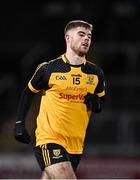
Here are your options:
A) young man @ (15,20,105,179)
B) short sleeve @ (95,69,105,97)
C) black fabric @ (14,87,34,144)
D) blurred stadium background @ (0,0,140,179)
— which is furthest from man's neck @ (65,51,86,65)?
blurred stadium background @ (0,0,140,179)

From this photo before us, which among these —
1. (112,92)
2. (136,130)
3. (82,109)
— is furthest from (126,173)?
(82,109)

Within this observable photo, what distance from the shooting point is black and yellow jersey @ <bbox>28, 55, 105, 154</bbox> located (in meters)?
7.29

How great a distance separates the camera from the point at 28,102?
24.6 feet

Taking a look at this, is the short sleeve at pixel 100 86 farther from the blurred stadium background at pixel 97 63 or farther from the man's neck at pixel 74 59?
the blurred stadium background at pixel 97 63

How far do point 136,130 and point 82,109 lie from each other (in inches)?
261

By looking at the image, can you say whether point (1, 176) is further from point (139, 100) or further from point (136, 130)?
point (139, 100)

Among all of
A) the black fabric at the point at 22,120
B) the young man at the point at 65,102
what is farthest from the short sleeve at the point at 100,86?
the black fabric at the point at 22,120

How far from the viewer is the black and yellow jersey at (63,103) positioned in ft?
23.9

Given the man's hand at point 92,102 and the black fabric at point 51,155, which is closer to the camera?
the black fabric at point 51,155

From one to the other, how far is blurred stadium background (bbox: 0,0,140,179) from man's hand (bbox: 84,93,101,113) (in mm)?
5309

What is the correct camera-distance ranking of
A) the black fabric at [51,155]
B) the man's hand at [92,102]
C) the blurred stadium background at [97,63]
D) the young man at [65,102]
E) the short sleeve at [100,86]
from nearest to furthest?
the black fabric at [51,155] < the young man at [65,102] < the man's hand at [92,102] < the short sleeve at [100,86] < the blurred stadium background at [97,63]

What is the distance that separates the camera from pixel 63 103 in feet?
24.0

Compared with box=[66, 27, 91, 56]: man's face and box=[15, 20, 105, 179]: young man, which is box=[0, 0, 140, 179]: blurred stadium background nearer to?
box=[15, 20, 105, 179]: young man

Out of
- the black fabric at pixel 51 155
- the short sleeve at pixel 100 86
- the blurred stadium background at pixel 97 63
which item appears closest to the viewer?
the black fabric at pixel 51 155
